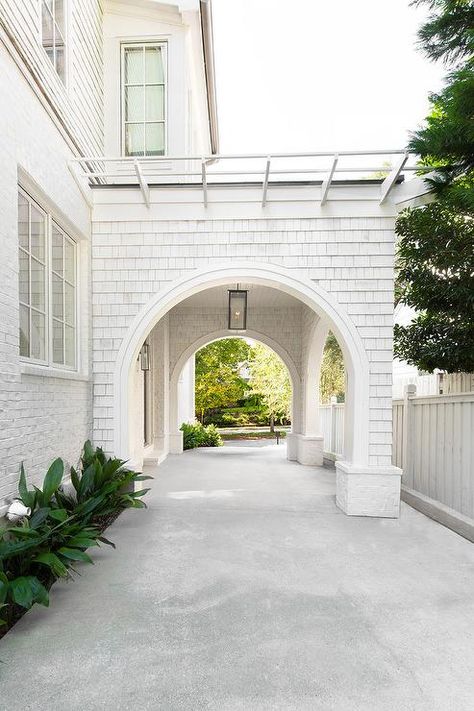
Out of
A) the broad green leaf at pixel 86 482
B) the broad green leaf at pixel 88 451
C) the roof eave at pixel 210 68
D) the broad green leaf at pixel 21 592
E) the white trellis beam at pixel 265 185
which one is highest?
the roof eave at pixel 210 68

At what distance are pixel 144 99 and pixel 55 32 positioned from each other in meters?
1.90

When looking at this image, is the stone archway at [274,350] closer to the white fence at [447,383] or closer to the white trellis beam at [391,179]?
the white fence at [447,383]

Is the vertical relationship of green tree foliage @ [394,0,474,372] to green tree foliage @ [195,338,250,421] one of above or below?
above

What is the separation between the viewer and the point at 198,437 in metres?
11.0

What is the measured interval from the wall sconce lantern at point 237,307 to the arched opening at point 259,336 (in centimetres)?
27

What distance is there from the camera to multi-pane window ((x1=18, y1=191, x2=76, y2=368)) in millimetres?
3479

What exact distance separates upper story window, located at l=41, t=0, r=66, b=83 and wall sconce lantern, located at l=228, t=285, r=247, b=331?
11.7ft

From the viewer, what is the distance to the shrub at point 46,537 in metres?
2.29

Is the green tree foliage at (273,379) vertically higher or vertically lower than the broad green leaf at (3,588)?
higher

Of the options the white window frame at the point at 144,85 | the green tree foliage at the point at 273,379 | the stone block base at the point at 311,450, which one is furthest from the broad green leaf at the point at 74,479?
→ the green tree foliage at the point at 273,379

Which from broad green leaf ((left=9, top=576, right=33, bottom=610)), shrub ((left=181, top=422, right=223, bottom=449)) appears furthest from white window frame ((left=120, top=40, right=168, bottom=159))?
shrub ((left=181, top=422, right=223, bottom=449))

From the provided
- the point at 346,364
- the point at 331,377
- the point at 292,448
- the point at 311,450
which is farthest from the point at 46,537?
the point at 331,377

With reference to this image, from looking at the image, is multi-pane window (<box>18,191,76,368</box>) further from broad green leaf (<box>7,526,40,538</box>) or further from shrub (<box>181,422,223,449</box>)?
A: shrub (<box>181,422,223,449</box>)

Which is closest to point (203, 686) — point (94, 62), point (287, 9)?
point (94, 62)
